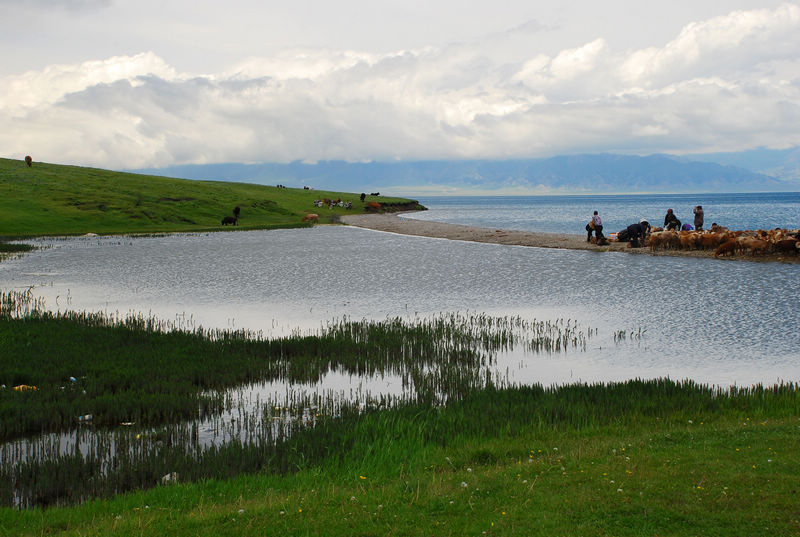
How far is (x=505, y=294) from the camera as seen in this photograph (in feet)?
116

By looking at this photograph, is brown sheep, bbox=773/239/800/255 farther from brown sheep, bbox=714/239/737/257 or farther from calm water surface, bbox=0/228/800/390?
calm water surface, bbox=0/228/800/390

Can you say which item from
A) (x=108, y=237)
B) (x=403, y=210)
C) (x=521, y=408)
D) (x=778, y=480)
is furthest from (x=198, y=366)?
(x=403, y=210)

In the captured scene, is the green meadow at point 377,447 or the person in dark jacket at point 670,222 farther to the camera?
the person in dark jacket at point 670,222

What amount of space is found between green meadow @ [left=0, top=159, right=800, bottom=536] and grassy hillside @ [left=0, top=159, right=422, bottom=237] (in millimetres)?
70839

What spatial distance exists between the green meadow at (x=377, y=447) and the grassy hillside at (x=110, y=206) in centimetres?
7084

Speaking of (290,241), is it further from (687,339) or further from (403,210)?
(403,210)

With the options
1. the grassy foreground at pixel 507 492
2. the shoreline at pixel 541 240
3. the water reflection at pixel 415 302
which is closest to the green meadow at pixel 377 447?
the grassy foreground at pixel 507 492

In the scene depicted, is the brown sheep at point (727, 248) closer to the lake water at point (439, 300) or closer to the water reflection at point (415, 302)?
the lake water at point (439, 300)

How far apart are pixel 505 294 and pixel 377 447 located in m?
23.4

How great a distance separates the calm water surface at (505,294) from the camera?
68.4 ft

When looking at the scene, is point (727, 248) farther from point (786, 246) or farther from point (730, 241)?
point (786, 246)

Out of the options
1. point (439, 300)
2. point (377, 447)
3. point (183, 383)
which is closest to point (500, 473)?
point (377, 447)

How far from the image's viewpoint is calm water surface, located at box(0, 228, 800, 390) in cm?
2086

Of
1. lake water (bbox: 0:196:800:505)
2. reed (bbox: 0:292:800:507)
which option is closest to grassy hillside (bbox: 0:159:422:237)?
lake water (bbox: 0:196:800:505)
